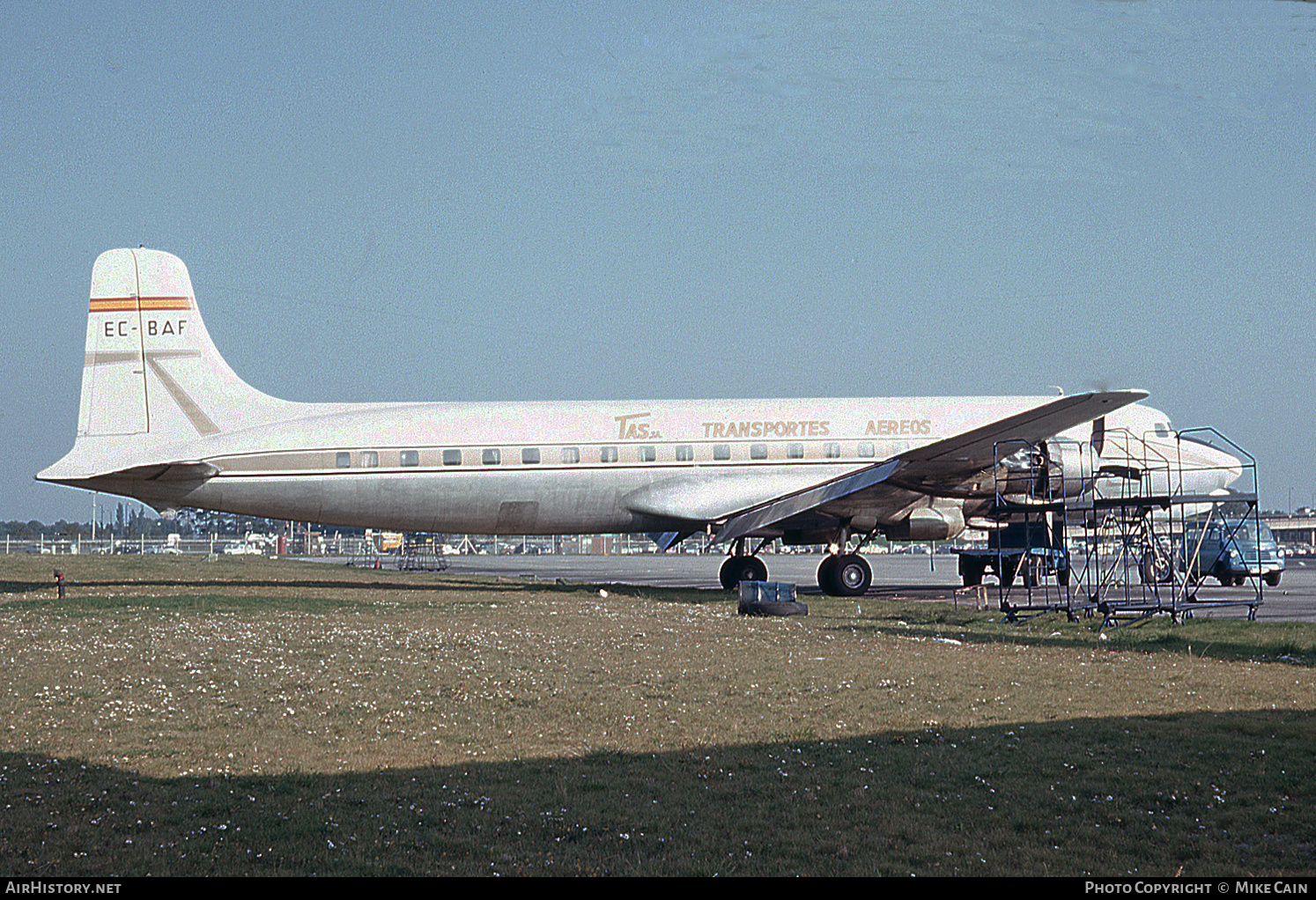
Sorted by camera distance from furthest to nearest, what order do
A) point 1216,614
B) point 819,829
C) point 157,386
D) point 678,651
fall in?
point 157,386, point 1216,614, point 678,651, point 819,829

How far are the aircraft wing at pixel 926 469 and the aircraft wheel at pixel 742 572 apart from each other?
9.54 feet

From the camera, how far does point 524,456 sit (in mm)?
28016

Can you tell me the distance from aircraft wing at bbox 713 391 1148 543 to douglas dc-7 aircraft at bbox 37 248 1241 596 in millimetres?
95

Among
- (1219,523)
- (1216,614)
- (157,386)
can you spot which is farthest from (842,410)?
(157,386)

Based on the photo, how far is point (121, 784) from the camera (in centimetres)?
768

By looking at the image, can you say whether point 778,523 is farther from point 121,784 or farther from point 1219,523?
point 121,784

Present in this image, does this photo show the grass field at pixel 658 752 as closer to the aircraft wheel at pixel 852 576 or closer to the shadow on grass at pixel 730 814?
the shadow on grass at pixel 730 814

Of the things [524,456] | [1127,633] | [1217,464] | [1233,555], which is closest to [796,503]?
[524,456]

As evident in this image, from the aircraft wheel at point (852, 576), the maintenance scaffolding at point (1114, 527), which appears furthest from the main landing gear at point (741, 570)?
the maintenance scaffolding at point (1114, 527)

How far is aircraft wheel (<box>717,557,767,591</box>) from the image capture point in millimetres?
31406

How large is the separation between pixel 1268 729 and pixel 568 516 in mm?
20858

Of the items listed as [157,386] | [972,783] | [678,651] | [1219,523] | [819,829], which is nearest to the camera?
[819,829]

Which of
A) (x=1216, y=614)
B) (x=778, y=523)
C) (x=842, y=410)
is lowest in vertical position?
(x=1216, y=614)

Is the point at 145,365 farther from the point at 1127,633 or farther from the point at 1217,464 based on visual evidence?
the point at 1217,464
